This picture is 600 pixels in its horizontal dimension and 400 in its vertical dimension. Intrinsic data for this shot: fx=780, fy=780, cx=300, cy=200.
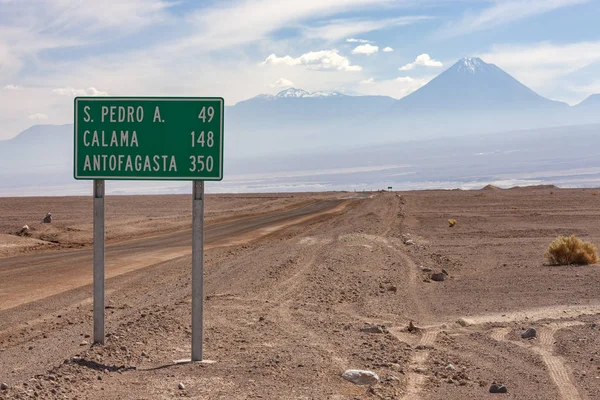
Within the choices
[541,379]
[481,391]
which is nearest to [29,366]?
[481,391]

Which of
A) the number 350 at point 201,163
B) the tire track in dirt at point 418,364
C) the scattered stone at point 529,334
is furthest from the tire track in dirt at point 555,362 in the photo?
the number 350 at point 201,163

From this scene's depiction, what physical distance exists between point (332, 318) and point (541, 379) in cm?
403

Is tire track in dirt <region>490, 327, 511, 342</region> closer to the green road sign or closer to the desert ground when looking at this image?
the desert ground

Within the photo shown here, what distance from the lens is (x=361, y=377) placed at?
7.45m

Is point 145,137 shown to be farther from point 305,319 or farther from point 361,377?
point 305,319

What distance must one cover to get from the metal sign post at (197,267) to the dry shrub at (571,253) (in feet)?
41.7

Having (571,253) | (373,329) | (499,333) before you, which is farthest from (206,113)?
(571,253)

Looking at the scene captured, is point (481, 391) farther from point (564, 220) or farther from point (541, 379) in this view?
point (564, 220)

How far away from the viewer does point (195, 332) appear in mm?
8211

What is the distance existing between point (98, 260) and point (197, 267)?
1163mm

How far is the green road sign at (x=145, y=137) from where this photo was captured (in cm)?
823

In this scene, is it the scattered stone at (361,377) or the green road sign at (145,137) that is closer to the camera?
the scattered stone at (361,377)

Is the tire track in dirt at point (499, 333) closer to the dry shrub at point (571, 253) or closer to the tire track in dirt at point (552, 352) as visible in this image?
the tire track in dirt at point (552, 352)

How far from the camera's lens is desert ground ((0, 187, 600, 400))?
745cm
